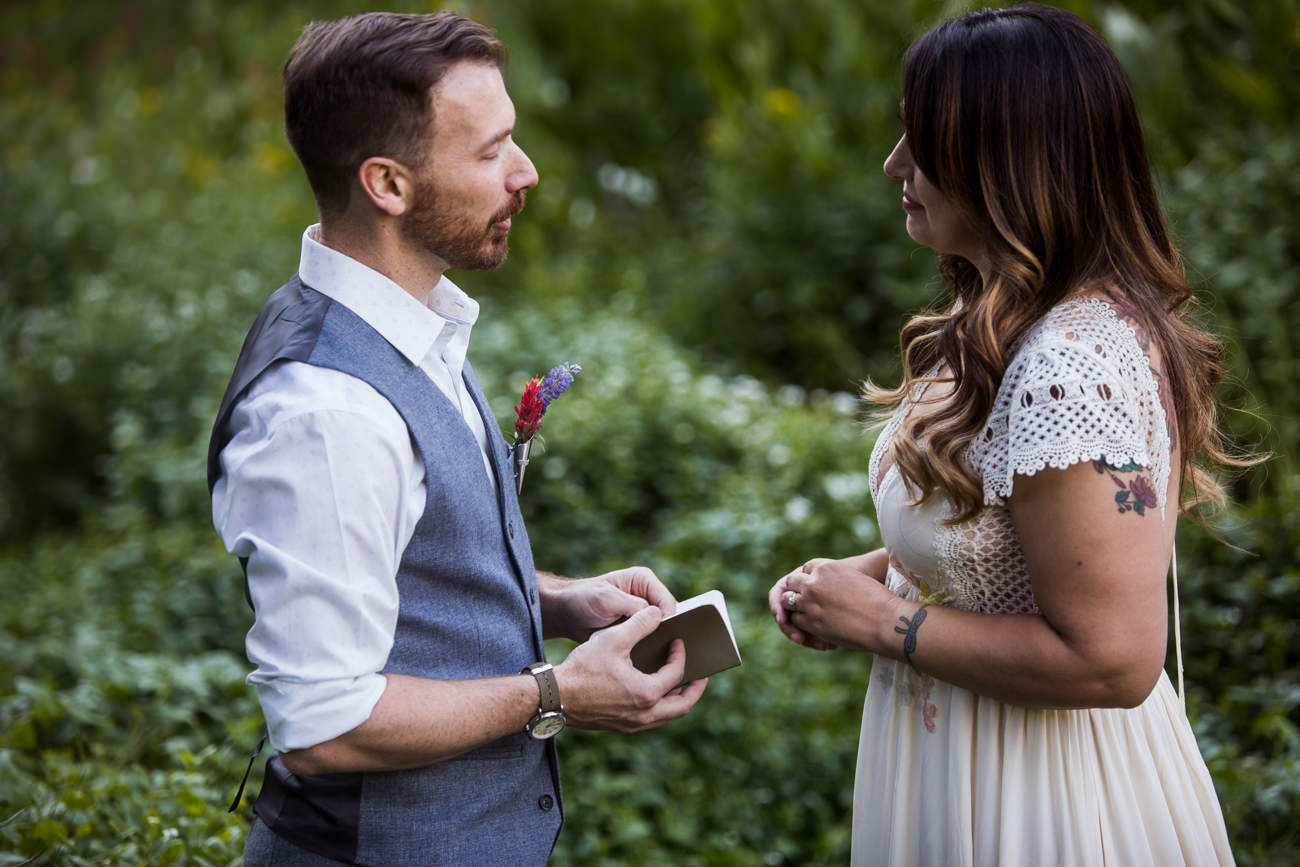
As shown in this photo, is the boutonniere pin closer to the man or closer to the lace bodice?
the man

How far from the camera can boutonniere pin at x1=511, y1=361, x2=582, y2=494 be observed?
2000 millimetres

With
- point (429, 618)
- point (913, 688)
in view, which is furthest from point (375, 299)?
point (913, 688)

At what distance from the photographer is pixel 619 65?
30.4 feet

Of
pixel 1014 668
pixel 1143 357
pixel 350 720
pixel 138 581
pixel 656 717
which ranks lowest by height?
pixel 138 581

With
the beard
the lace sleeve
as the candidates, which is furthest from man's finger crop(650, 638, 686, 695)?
the beard

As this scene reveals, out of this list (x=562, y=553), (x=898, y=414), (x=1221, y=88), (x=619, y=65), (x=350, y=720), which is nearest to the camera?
(x=350, y=720)

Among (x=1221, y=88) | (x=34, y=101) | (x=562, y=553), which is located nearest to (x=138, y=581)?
(x=562, y=553)

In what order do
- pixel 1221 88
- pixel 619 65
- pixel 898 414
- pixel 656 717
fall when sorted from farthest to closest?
pixel 619 65 → pixel 1221 88 → pixel 898 414 → pixel 656 717

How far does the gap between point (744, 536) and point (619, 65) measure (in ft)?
20.0

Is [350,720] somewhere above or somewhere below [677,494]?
above

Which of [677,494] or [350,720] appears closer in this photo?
[350,720]

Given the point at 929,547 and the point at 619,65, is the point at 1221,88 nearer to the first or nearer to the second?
the point at 619,65

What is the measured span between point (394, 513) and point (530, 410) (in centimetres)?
45

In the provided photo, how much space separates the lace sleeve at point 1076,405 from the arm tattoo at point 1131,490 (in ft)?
0.04
